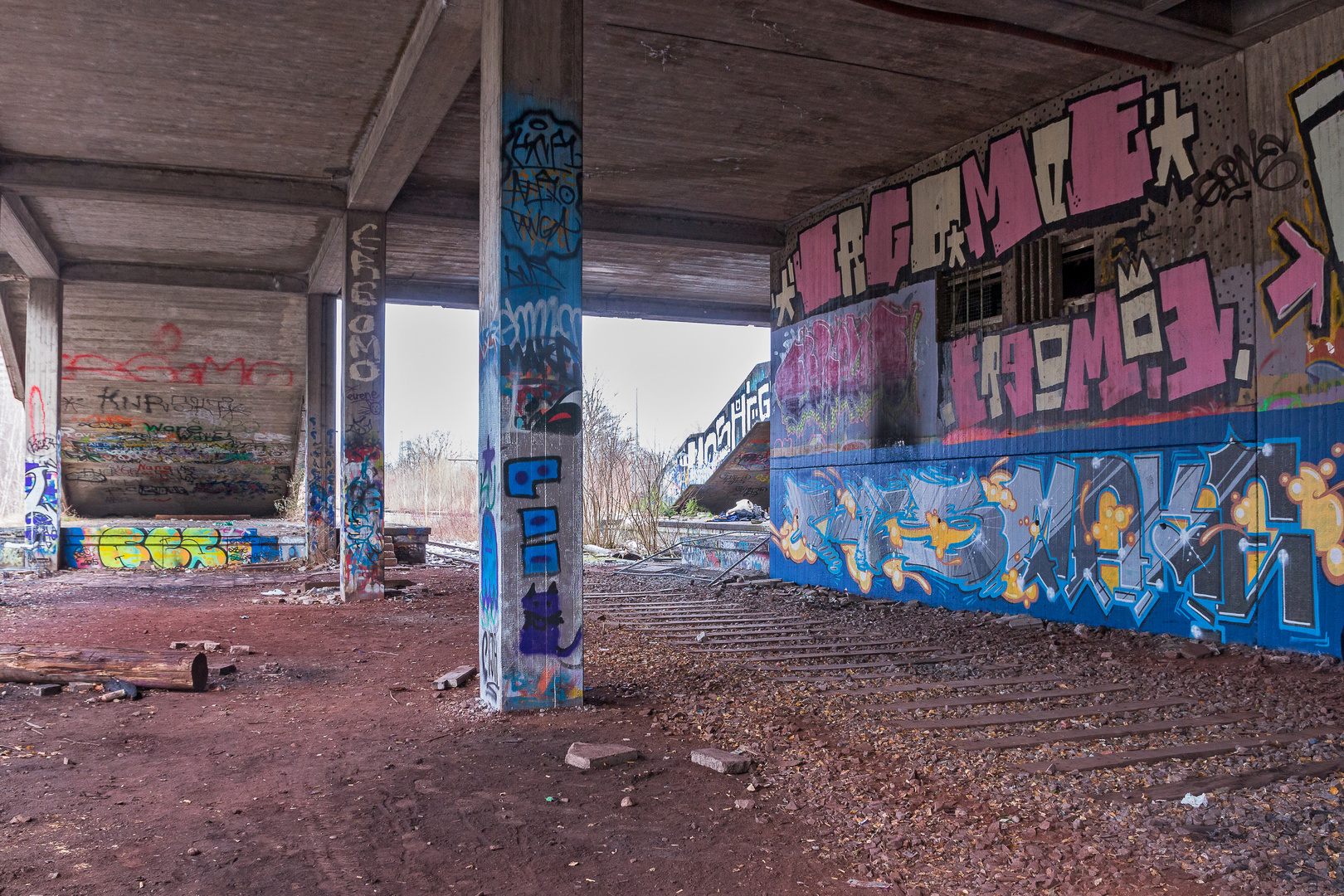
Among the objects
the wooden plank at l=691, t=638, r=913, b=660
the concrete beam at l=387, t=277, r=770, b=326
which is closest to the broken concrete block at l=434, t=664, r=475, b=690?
the wooden plank at l=691, t=638, r=913, b=660

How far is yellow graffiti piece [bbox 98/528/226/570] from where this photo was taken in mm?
16766

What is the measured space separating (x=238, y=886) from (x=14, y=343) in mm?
18681

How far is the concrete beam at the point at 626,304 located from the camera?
59.8 ft

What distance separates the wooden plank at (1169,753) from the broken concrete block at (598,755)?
212cm

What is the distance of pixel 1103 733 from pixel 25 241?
1605 centimetres

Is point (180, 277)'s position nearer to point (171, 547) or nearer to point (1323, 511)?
point (171, 547)

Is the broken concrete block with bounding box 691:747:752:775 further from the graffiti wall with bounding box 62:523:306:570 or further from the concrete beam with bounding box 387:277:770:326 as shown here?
the graffiti wall with bounding box 62:523:306:570

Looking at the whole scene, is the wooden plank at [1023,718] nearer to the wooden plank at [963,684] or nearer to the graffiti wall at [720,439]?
the wooden plank at [963,684]

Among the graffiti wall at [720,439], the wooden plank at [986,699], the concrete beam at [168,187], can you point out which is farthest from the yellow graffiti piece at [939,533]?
the concrete beam at [168,187]

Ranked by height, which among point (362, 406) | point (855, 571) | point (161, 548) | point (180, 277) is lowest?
point (855, 571)

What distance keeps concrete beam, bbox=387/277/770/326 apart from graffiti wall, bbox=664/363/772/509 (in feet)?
5.23

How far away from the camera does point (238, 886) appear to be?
340cm

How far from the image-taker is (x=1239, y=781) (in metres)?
4.45

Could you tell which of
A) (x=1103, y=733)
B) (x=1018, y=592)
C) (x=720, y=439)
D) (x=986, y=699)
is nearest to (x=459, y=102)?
(x=986, y=699)
